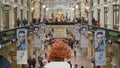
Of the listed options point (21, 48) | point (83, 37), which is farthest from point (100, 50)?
point (83, 37)

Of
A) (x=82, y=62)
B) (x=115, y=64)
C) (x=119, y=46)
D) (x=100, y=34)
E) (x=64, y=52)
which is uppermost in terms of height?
(x=64, y=52)

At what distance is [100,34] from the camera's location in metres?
18.6

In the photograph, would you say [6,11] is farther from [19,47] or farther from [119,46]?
[119,46]

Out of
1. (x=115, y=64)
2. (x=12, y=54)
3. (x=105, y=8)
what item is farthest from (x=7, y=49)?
(x=105, y=8)

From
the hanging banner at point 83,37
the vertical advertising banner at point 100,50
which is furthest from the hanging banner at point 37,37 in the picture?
the vertical advertising banner at point 100,50

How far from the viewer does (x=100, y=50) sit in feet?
59.7

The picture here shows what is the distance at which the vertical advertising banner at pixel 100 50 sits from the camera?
59.4 ft

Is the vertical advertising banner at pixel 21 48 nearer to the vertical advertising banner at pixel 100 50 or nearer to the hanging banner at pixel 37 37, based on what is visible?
the vertical advertising banner at pixel 100 50

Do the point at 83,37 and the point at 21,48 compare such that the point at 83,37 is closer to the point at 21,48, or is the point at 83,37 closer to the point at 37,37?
the point at 37,37

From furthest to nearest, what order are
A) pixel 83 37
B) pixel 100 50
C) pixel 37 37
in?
pixel 37 37
pixel 83 37
pixel 100 50

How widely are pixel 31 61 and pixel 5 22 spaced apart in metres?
5.04

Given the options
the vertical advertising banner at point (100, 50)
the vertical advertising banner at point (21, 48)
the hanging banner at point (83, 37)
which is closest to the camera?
the vertical advertising banner at point (100, 50)

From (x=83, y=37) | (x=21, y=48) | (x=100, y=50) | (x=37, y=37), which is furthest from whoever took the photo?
(x=37, y=37)

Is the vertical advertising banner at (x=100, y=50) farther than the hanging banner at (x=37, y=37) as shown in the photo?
No
